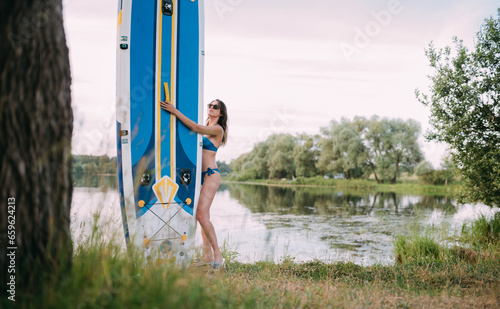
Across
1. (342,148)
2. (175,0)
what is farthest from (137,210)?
(342,148)

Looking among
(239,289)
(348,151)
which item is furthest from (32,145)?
(348,151)

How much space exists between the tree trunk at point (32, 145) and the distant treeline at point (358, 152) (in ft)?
92.9

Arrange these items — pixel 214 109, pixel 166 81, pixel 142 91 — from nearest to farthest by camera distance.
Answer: pixel 142 91
pixel 166 81
pixel 214 109

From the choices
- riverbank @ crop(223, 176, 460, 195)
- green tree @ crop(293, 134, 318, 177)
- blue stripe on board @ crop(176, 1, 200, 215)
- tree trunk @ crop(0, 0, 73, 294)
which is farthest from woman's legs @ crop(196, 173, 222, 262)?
green tree @ crop(293, 134, 318, 177)

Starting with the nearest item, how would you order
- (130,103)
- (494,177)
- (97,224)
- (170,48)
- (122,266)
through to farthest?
(122,266) → (97,224) → (130,103) → (170,48) → (494,177)

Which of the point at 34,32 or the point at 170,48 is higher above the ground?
the point at 170,48

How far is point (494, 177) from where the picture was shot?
23.6ft

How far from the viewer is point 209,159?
4039mm

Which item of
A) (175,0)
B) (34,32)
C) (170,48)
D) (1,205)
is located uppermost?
(175,0)

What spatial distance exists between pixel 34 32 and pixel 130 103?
1993 mm

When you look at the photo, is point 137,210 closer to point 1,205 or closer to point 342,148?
point 1,205

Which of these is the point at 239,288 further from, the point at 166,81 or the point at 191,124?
the point at 166,81

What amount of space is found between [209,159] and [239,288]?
1755 millimetres

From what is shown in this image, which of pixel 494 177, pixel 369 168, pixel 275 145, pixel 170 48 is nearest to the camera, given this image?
pixel 170 48
